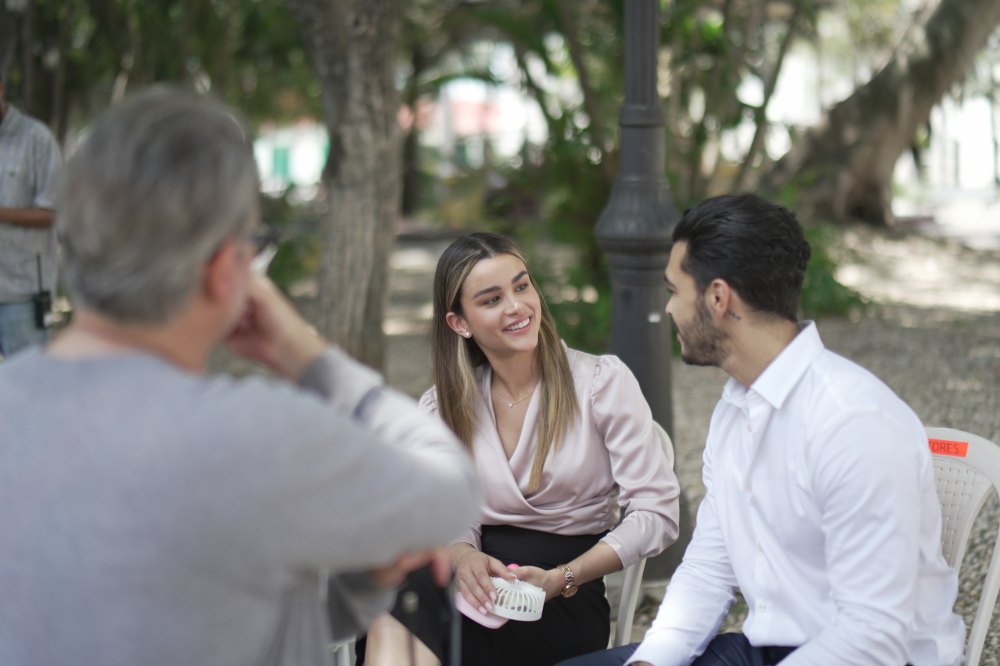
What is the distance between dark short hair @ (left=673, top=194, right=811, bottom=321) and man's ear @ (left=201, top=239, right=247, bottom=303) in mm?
→ 1128

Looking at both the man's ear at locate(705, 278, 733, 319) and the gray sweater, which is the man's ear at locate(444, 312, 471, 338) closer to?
the man's ear at locate(705, 278, 733, 319)

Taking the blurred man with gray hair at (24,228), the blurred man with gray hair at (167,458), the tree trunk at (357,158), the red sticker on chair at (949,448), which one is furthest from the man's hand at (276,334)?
the tree trunk at (357,158)

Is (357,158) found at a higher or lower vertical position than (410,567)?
higher

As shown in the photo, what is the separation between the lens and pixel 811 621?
219cm

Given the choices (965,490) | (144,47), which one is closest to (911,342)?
(965,490)

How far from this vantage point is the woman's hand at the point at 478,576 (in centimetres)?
278

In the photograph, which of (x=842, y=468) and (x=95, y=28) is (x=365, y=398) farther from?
(x=95, y=28)

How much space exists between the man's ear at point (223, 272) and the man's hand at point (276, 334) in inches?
6.6

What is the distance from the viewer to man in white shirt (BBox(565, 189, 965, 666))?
202 centimetres

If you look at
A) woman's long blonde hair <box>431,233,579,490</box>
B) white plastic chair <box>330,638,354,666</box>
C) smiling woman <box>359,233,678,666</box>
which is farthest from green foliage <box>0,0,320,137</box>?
white plastic chair <box>330,638,354,666</box>

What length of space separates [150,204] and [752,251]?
129 cm

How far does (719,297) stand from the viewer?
229cm

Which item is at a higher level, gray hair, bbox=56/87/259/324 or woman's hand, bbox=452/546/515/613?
gray hair, bbox=56/87/259/324

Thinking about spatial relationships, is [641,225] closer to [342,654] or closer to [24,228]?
[342,654]
